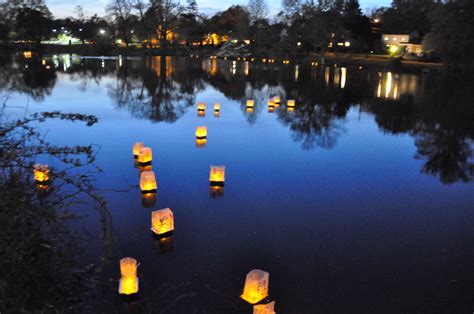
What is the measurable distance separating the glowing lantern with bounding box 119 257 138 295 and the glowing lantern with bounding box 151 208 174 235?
121cm

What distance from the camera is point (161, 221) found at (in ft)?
17.0

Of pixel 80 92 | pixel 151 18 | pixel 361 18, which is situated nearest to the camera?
pixel 80 92

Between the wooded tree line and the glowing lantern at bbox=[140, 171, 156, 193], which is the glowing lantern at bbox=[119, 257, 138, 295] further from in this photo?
the wooded tree line

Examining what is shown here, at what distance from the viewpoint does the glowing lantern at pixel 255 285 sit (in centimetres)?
393

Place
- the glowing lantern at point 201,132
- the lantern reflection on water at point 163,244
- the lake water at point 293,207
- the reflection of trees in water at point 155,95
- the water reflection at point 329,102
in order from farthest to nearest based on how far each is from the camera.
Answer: the reflection of trees in water at point 155,95, the water reflection at point 329,102, the glowing lantern at point 201,132, the lantern reflection on water at point 163,244, the lake water at point 293,207

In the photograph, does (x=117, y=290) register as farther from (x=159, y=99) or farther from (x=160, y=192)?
(x=159, y=99)

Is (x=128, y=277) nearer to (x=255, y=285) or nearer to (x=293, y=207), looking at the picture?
(x=255, y=285)

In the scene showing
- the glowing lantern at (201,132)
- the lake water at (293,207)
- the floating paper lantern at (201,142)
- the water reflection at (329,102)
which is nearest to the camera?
the lake water at (293,207)

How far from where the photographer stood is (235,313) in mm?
3840

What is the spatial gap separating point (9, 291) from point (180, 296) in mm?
1522

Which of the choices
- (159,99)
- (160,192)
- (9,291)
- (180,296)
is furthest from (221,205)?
(159,99)

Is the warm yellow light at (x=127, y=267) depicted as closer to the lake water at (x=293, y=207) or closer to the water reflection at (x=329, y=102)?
the lake water at (x=293, y=207)

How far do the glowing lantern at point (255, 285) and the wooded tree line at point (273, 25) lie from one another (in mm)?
35230

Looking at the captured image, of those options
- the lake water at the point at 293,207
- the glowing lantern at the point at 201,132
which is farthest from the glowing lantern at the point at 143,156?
the glowing lantern at the point at 201,132
